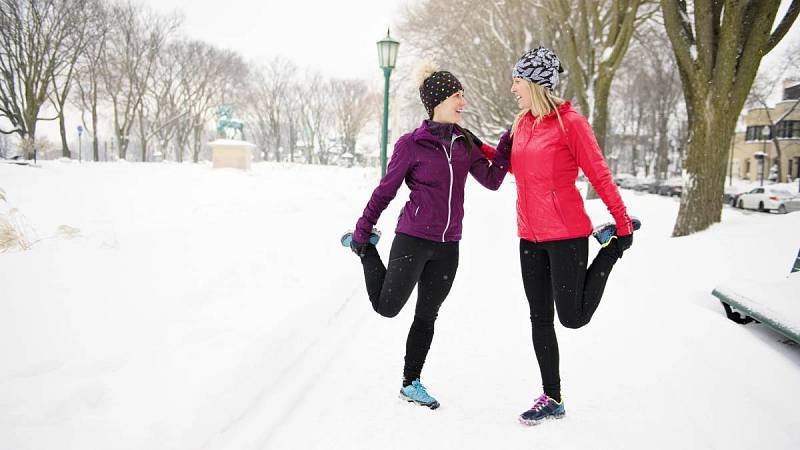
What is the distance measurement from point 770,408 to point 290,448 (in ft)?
9.35

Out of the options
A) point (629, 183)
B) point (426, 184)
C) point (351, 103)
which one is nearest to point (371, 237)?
point (426, 184)

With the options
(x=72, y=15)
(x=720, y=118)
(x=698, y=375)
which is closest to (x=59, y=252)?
(x=698, y=375)

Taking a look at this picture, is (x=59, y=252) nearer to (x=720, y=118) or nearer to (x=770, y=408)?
(x=770, y=408)

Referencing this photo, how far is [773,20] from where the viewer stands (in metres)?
6.75

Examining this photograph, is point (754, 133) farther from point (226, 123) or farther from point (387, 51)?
point (387, 51)

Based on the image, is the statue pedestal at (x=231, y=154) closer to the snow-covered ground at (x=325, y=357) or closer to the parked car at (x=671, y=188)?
the snow-covered ground at (x=325, y=357)

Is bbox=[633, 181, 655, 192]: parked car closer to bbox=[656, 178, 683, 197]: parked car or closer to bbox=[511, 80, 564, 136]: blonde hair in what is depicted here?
bbox=[656, 178, 683, 197]: parked car

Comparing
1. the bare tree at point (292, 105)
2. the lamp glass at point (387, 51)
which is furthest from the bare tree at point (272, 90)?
the lamp glass at point (387, 51)

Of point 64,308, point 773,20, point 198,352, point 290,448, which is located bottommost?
point 290,448

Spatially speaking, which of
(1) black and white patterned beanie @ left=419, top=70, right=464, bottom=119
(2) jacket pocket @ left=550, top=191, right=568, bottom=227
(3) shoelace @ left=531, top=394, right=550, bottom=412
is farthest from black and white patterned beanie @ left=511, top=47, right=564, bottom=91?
(3) shoelace @ left=531, top=394, right=550, bottom=412

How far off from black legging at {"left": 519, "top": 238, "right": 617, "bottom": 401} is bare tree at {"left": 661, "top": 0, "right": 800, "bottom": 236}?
5.97 meters

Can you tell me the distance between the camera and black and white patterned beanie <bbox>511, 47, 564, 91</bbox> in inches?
105

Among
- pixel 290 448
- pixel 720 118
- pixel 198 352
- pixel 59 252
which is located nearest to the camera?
pixel 290 448

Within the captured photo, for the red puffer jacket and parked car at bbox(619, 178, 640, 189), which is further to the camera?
parked car at bbox(619, 178, 640, 189)
